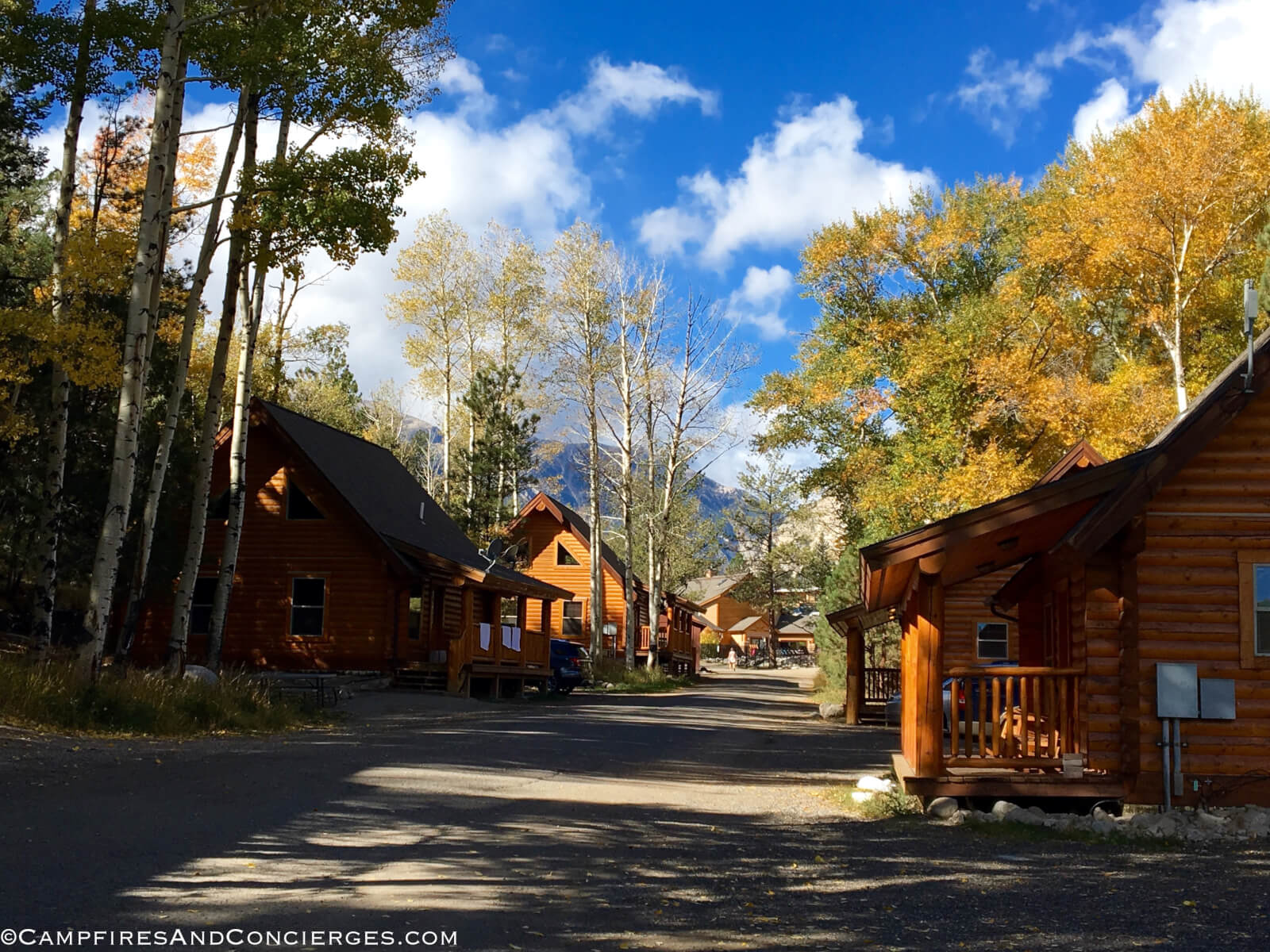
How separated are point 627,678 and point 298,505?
15.9 metres

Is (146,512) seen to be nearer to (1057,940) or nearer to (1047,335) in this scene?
(1057,940)

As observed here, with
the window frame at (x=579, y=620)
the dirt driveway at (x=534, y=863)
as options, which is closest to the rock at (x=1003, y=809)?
the dirt driveway at (x=534, y=863)

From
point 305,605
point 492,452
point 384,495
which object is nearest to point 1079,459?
point 384,495

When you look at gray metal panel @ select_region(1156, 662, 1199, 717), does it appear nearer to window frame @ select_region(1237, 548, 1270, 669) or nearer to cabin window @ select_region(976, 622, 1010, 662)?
window frame @ select_region(1237, 548, 1270, 669)

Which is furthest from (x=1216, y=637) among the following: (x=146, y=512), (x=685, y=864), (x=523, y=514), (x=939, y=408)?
(x=523, y=514)

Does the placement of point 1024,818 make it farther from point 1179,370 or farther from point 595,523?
point 595,523

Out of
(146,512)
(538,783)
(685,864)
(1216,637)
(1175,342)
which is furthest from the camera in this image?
(1175,342)

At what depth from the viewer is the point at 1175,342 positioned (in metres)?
28.7

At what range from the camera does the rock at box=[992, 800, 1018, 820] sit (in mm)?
11516

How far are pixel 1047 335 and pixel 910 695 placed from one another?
2933cm

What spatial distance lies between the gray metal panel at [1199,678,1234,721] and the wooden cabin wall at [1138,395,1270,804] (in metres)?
0.19

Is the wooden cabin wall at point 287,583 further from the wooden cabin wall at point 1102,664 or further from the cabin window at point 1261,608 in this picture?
the cabin window at point 1261,608

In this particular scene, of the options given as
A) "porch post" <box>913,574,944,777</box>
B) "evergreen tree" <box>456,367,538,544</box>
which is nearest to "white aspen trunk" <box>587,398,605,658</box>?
"evergreen tree" <box>456,367,538,544</box>

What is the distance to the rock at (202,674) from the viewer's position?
18.8 m
